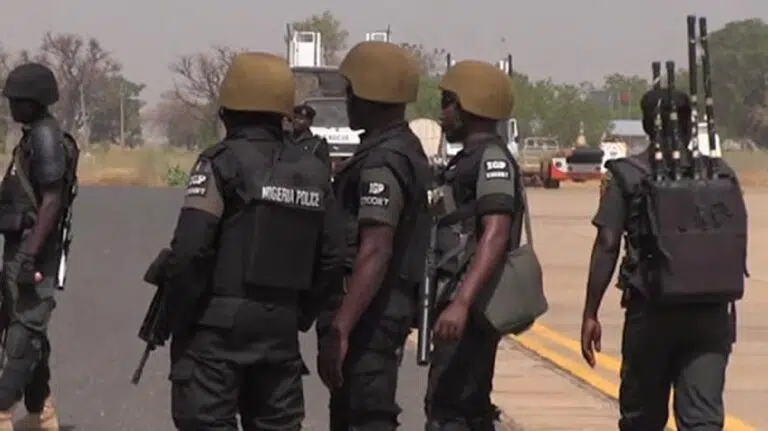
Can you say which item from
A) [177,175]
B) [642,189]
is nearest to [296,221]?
[642,189]

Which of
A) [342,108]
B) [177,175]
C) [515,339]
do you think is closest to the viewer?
[515,339]

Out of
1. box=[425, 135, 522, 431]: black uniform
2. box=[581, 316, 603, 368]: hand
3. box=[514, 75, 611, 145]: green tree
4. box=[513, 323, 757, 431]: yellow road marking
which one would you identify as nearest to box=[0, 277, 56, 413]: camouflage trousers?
box=[425, 135, 522, 431]: black uniform

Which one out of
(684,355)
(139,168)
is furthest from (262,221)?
(139,168)

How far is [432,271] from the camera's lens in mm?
6328

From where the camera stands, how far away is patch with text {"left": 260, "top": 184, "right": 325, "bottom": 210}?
545 cm

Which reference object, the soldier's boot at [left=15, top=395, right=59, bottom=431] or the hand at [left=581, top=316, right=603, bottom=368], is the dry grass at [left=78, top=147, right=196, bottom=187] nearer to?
the soldier's boot at [left=15, top=395, right=59, bottom=431]

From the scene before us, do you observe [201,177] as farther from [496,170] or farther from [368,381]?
[496,170]

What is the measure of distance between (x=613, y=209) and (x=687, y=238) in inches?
13.3

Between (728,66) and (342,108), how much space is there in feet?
338

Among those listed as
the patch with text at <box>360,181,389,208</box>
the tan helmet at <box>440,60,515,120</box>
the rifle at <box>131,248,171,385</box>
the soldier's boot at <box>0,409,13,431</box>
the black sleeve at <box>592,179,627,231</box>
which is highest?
the tan helmet at <box>440,60,515,120</box>

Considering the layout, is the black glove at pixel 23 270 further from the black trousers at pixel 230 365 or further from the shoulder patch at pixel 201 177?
the shoulder patch at pixel 201 177

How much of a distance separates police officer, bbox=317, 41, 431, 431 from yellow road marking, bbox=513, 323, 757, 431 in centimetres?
314

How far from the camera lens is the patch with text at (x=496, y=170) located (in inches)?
247

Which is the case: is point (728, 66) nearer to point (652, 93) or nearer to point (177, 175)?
point (177, 175)
